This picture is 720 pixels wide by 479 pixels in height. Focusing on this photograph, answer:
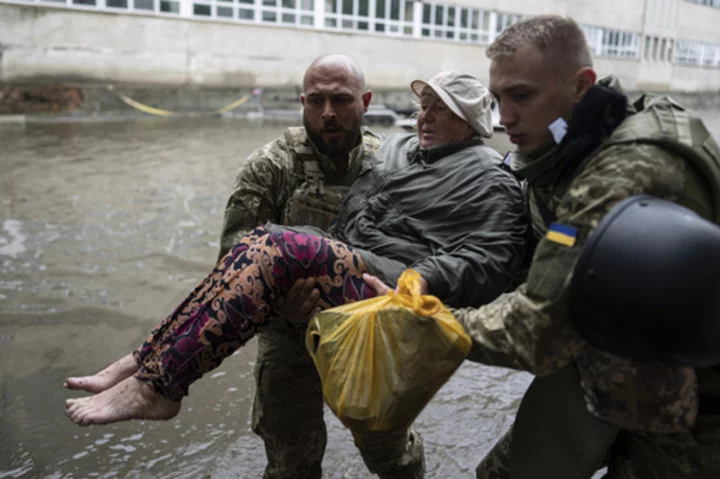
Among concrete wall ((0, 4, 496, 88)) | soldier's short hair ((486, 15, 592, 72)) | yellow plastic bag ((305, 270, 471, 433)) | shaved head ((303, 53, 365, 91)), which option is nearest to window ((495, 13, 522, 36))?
concrete wall ((0, 4, 496, 88))

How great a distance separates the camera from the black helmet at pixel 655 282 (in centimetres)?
164

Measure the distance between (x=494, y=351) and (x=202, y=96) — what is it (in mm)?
22530

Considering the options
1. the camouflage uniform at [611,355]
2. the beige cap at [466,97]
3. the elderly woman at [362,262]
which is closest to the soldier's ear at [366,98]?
the beige cap at [466,97]

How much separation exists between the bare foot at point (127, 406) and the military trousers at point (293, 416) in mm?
672

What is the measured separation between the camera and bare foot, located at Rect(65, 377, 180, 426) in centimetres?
244

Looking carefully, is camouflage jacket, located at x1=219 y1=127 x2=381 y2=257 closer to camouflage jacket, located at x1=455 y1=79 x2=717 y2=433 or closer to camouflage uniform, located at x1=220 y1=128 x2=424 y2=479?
camouflage uniform, located at x1=220 y1=128 x2=424 y2=479

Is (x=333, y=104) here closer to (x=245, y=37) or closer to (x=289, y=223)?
(x=289, y=223)

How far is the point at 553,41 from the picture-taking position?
2020 mm

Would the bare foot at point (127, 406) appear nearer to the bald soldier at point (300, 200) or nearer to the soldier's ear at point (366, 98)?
the bald soldier at point (300, 200)

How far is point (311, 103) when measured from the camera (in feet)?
9.96

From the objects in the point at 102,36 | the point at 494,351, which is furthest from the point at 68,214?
the point at 102,36

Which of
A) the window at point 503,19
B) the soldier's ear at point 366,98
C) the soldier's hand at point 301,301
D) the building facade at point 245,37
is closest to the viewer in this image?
the soldier's hand at point 301,301

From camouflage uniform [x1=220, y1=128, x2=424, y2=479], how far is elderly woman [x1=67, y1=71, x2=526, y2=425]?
32cm

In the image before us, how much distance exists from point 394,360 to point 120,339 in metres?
3.92
